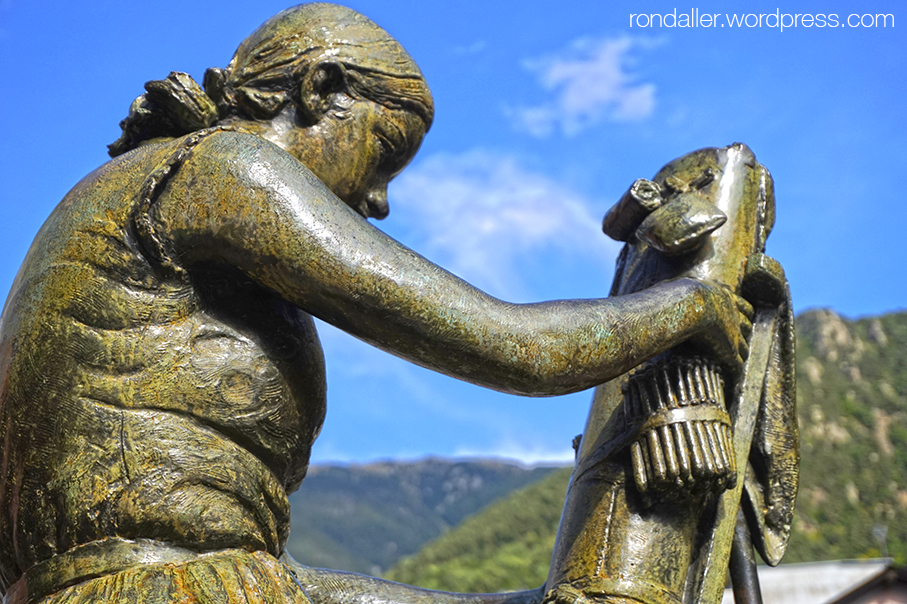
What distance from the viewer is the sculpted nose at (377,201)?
3.45m

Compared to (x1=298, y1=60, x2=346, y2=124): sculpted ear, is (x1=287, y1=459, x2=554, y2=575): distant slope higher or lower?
higher

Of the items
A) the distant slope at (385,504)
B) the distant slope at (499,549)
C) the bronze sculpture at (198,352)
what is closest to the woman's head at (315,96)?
the bronze sculpture at (198,352)

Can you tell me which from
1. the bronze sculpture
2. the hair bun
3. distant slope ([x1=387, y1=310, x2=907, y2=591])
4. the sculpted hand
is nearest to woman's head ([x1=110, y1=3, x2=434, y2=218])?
the hair bun

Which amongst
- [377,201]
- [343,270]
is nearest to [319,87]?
[377,201]

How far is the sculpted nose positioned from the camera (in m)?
3.45

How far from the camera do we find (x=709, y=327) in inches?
139

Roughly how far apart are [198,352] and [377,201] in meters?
0.87

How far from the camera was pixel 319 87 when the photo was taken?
3234mm

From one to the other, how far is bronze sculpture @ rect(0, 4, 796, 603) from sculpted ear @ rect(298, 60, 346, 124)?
1.09 feet

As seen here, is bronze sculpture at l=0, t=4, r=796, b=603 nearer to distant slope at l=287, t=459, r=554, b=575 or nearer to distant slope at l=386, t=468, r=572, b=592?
distant slope at l=386, t=468, r=572, b=592

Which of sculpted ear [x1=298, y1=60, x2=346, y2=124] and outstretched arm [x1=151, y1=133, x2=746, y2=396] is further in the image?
sculpted ear [x1=298, y1=60, x2=346, y2=124]

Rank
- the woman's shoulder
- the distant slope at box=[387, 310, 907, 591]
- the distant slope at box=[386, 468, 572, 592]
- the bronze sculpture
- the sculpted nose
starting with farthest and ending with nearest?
the distant slope at box=[387, 310, 907, 591] → the distant slope at box=[386, 468, 572, 592] → the sculpted nose → the woman's shoulder → the bronze sculpture

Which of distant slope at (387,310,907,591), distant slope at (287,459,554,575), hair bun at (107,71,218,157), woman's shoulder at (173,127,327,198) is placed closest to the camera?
woman's shoulder at (173,127,327,198)

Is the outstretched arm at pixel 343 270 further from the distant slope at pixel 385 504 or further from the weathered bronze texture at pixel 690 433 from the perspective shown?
the distant slope at pixel 385 504
